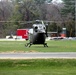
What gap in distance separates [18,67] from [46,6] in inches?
4492

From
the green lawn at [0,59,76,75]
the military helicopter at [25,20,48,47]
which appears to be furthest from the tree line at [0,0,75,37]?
the green lawn at [0,59,76,75]

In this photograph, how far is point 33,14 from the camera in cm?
12038

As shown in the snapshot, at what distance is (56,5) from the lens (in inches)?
5212

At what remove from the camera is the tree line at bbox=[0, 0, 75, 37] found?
115 m

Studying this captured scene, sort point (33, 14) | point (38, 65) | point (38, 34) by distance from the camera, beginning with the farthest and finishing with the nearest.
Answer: point (33, 14) < point (38, 34) < point (38, 65)

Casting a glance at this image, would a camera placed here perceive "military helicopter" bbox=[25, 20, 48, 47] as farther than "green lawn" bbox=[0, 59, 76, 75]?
Yes

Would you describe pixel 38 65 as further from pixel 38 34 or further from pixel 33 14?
pixel 33 14

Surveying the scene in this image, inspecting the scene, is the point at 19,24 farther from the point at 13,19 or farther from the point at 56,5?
the point at 56,5

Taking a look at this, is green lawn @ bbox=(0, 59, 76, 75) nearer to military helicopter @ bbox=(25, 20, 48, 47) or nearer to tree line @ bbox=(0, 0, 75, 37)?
military helicopter @ bbox=(25, 20, 48, 47)

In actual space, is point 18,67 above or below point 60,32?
above

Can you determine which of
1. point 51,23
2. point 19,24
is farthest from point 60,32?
point 19,24

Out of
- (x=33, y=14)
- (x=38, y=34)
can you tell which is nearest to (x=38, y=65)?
(x=38, y=34)

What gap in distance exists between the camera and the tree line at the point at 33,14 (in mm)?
115094

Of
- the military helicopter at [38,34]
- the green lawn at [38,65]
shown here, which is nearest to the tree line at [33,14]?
the military helicopter at [38,34]
